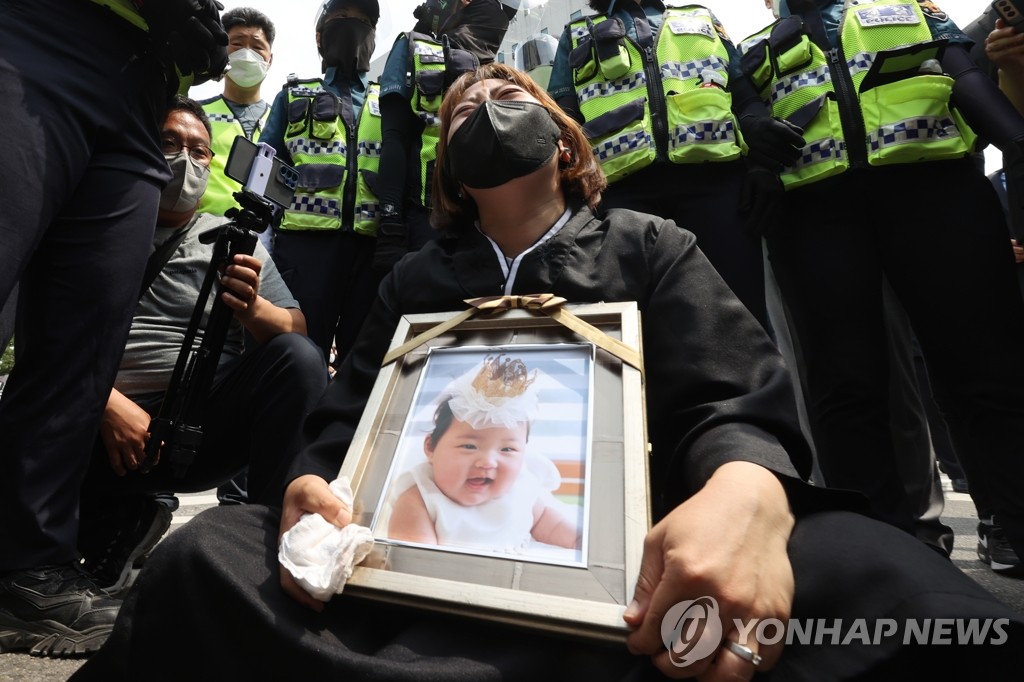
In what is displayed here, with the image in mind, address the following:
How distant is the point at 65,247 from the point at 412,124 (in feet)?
6.04

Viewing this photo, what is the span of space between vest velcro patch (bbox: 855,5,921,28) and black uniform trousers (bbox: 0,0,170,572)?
2.14 meters

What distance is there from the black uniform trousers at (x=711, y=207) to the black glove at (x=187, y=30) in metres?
1.28

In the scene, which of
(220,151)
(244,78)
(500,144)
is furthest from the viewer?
(244,78)

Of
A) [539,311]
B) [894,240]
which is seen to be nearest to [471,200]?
[539,311]

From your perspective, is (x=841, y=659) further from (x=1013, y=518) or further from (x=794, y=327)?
(x=794, y=327)

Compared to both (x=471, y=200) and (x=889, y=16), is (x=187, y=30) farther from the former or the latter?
(x=889, y=16)

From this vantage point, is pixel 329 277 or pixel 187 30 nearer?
pixel 187 30

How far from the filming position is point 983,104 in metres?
1.85

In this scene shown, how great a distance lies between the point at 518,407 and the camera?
108 cm

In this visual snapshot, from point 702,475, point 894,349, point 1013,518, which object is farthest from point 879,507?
point 702,475

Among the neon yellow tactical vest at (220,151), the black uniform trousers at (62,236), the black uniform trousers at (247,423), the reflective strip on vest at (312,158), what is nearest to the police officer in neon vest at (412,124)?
the reflective strip on vest at (312,158)

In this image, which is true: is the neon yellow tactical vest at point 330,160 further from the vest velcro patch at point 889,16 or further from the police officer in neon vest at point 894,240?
the vest velcro patch at point 889,16

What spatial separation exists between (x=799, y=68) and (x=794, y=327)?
2.80ft

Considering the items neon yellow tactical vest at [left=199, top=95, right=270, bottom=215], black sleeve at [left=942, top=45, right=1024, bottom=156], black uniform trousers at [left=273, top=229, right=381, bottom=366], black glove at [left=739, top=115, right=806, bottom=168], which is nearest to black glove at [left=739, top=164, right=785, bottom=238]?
black glove at [left=739, top=115, right=806, bottom=168]
